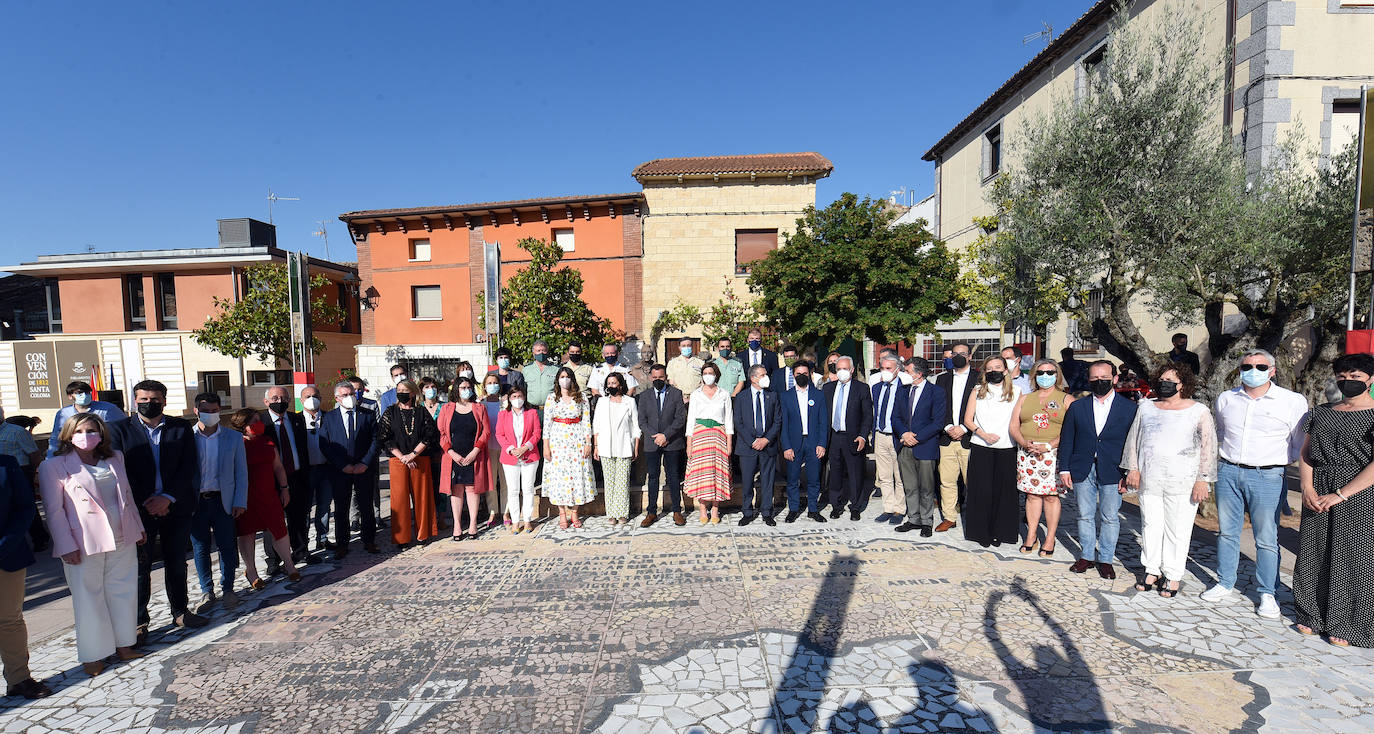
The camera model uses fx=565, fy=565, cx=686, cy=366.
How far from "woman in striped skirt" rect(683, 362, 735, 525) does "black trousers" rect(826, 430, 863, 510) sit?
1240mm

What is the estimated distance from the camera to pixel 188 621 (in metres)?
4.34

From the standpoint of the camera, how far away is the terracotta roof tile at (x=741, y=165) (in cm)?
1767

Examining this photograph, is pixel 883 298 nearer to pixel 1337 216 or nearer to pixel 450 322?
pixel 1337 216

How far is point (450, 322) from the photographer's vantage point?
19969mm

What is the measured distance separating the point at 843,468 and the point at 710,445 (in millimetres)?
1611

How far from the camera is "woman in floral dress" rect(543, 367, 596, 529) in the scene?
6.41 m

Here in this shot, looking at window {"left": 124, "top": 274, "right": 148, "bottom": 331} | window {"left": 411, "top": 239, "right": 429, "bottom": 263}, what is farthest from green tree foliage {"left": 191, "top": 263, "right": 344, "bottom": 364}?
window {"left": 124, "top": 274, "right": 148, "bottom": 331}

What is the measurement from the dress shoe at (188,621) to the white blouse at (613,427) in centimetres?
363

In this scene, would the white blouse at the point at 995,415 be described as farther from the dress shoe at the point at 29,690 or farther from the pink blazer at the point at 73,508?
the dress shoe at the point at 29,690

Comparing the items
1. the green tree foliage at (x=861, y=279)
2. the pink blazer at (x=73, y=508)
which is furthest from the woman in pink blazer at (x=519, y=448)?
the green tree foliage at (x=861, y=279)

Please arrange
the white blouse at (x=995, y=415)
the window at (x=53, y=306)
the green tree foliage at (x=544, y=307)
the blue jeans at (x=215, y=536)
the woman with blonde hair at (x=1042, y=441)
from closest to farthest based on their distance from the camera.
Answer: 1. the blue jeans at (x=215, y=536)
2. the woman with blonde hair at (x=1042, y=441)
3. the white blouse at (x=995, y=415)
4. the green tree foliage at (x=544, y=307)
5. the window at (x=53, y=306)

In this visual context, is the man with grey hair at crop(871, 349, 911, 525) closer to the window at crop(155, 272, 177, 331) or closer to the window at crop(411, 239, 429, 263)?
the window at crop(411, 239, 429, 263)

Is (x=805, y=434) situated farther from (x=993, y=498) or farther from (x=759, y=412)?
(x=993, y=498)

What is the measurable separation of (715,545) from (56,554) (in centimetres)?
486
